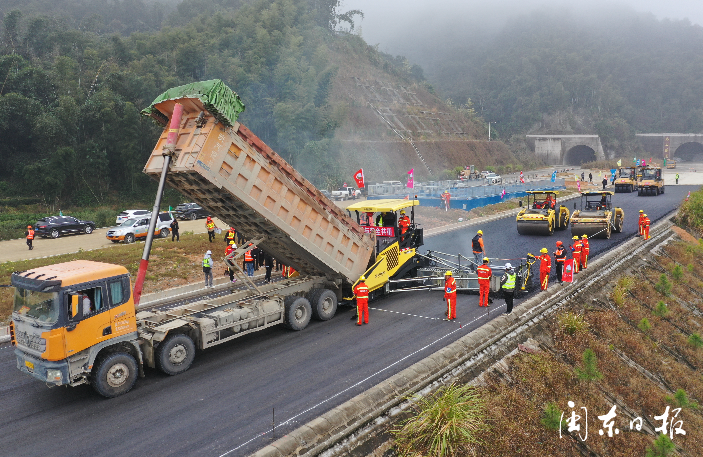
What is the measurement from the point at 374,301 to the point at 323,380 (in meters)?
5.79

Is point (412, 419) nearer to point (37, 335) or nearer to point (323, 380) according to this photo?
point (323, 380)

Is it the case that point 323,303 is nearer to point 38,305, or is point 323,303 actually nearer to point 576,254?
point 38,305

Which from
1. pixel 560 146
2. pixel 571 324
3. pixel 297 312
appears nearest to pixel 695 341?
pixel 571 324

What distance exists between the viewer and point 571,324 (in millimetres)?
13391

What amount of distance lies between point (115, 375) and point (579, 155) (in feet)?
364

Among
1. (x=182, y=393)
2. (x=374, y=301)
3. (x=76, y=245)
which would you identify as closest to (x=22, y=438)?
(x=182, y=393)

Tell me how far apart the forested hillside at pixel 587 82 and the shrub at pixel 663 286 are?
329 feet

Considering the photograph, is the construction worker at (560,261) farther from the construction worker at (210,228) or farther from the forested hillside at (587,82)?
the forested hillside at (587,82)

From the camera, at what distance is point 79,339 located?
866 cm

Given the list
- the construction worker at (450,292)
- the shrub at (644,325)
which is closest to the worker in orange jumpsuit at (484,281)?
the construction worker at (450,292)

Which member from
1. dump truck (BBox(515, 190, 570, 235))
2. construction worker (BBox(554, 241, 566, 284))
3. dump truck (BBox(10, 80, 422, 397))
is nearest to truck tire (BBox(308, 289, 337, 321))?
dump truck (BBox(10, 80, 422, 397))

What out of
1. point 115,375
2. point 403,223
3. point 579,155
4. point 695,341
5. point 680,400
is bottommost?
point 680,400

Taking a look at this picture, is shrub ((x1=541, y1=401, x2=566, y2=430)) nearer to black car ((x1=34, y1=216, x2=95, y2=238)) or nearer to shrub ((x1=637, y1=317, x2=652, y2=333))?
shrub ((x1=637, y1=317, x2=652, y2=333))

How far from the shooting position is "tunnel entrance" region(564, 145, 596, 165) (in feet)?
338
